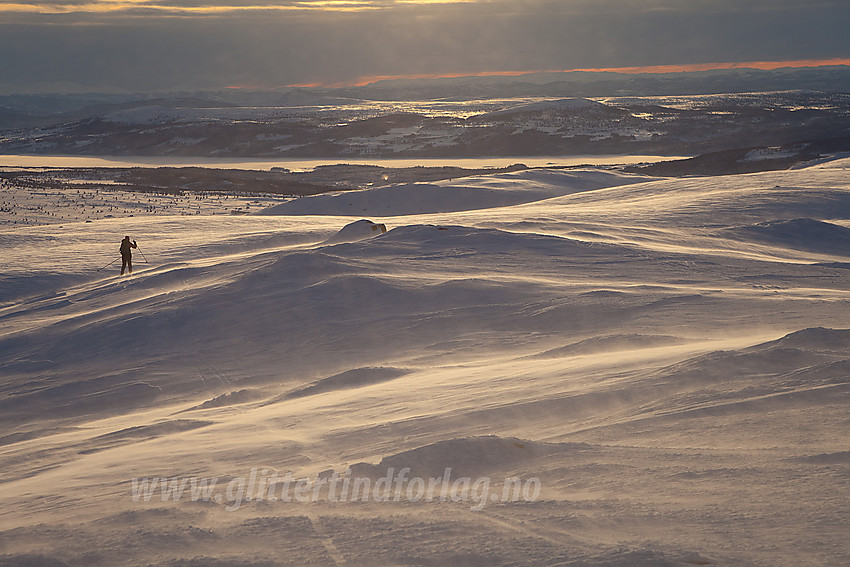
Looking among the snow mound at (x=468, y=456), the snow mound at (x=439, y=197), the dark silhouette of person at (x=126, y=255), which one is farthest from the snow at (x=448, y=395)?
the snow mound at (x=439, y=197)

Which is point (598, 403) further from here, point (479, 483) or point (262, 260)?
point (262, 260)

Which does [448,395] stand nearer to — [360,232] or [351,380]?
[351,380]

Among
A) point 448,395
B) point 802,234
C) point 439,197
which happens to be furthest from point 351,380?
point 439,197

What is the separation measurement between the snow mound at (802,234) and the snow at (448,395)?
2.9 inches

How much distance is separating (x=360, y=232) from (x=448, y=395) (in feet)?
36.6

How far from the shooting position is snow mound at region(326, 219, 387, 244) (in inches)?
688

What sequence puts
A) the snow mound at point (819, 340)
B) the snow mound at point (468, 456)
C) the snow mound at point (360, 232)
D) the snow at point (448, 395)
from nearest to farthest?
the snow at point (448, 395)
the snow mound at point (468, 456)
the snow mound at point (819, 340)
the snow mound at point (360, 232)

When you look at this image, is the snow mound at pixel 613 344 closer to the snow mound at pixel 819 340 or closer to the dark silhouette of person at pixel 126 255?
the snow mound at pixel 819 340

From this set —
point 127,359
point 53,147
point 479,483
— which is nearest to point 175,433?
point 479,483

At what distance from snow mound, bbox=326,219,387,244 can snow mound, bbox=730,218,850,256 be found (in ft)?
25.9

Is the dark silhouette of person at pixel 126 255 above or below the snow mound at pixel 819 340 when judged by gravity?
above

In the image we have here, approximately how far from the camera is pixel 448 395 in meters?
6.76

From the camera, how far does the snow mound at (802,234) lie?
15734mm

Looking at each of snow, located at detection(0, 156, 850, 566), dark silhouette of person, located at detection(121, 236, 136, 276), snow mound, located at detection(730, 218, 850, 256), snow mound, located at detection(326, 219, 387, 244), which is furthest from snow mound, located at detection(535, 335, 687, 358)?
dark silhouette of person, located at detection(121, 236, 136, 276)
